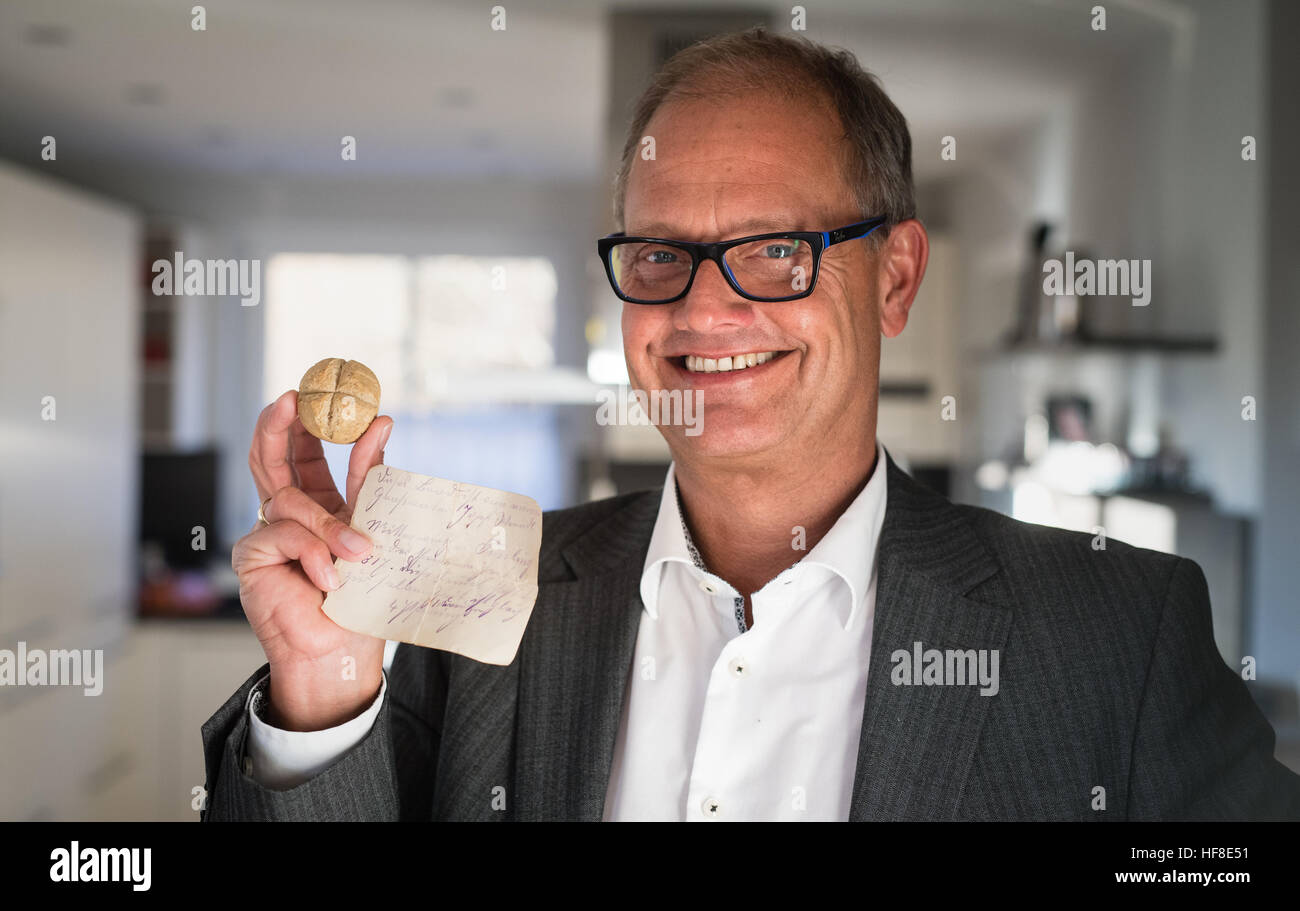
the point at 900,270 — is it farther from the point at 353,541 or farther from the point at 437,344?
the point at 437,344

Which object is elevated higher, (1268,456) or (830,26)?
(830,26)

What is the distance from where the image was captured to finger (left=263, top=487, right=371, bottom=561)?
691 mm

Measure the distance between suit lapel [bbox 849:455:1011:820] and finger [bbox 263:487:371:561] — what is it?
424mm

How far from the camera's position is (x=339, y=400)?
688 millimetres

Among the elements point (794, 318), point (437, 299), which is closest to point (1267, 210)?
point (794, 318)

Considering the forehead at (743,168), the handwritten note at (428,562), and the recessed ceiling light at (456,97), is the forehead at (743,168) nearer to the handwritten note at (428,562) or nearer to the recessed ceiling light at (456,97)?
the handwritten note at (428,562)

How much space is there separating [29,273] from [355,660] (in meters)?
3.29

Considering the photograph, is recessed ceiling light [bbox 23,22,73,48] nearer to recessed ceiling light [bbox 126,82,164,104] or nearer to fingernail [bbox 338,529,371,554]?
recessed ceiling light [bbox 126,82,164,104]

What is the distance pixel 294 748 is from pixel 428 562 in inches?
7.9

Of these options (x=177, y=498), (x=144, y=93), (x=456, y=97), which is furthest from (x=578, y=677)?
(x=177, y=498)

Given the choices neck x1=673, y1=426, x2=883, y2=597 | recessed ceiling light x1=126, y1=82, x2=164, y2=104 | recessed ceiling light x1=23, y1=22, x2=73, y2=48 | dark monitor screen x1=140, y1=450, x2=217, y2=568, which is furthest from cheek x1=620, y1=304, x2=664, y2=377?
dark monitor screen x1=140, y1=450, x2=217, y2=568

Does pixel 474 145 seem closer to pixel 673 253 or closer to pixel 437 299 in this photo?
pixel 437 299

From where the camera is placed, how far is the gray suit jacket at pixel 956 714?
0.74m
